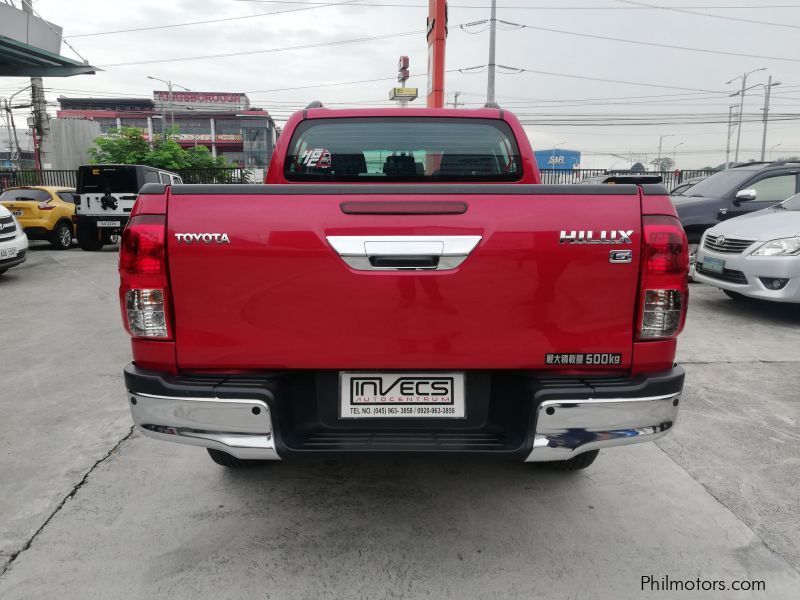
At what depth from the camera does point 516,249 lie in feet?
6.68

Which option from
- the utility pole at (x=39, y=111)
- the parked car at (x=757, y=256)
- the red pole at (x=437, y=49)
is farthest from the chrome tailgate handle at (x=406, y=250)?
the utility pole at (x=39, y=111)

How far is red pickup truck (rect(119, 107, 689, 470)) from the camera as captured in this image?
2.05 meters

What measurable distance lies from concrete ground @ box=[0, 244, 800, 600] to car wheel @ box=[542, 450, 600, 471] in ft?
0.24

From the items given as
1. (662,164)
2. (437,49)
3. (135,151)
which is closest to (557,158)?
(662,164)

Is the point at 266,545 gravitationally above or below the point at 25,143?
below

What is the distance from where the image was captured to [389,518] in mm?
2680

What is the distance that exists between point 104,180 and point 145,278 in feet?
42.9

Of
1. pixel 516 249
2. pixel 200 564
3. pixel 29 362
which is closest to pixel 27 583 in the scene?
pixel 200 564

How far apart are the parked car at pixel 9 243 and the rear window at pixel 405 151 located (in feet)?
24.4

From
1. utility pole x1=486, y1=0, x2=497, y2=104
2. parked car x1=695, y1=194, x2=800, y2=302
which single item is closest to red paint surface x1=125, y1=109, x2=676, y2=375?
parked car x1=695, y1=194, x2=800, y2=302

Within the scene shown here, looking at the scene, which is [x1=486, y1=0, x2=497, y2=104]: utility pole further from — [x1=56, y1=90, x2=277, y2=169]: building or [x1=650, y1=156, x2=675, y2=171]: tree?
[x1=56, y1=90, x2=277, y2=169]: building

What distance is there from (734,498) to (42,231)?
14.8m

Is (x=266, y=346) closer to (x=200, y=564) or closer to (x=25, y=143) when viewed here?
(x=200, y=564)

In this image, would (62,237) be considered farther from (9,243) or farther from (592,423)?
(592,423)
